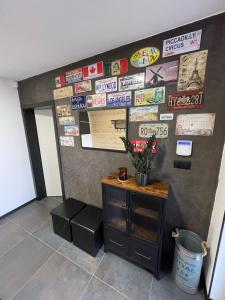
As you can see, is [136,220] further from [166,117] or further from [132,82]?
[132,82]

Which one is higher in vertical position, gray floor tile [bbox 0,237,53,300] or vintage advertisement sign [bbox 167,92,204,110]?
vintage advertisement sign [bbox 167,92,204,110]

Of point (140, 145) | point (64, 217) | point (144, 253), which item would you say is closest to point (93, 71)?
point (140, 145)

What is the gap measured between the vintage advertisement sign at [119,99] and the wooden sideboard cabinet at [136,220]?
90cm

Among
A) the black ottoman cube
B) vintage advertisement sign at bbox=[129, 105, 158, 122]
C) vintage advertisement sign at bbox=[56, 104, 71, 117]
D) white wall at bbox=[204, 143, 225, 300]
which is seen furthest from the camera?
vintage advertisement sign at bbox=[56, 104, 71, 117]

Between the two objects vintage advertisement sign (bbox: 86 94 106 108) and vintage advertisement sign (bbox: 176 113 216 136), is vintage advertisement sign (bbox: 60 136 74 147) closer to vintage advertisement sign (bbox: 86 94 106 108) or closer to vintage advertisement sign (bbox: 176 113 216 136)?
vintage advertisement sign (bbox: 86 94 106 108)

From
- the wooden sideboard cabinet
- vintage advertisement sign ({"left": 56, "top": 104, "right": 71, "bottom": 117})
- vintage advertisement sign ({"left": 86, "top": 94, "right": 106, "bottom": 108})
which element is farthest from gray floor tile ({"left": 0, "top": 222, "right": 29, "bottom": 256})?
vintage advertisement sign ({"left": 86, "top": 94, "right": 106, "bottom": 108})

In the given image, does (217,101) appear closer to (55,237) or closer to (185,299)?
(185,299)

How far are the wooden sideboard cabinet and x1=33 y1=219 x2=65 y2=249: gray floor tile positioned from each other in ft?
2.63

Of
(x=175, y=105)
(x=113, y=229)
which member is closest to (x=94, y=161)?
(x=113, y=229)

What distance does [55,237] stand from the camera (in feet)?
6.70

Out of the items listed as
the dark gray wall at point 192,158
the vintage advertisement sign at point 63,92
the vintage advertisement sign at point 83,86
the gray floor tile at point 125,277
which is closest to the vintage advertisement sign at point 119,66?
the dark gray wall at point 192,158

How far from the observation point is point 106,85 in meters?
1.67

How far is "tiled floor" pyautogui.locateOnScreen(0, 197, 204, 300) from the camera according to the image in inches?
53.1

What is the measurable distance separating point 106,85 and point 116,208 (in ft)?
4.89
